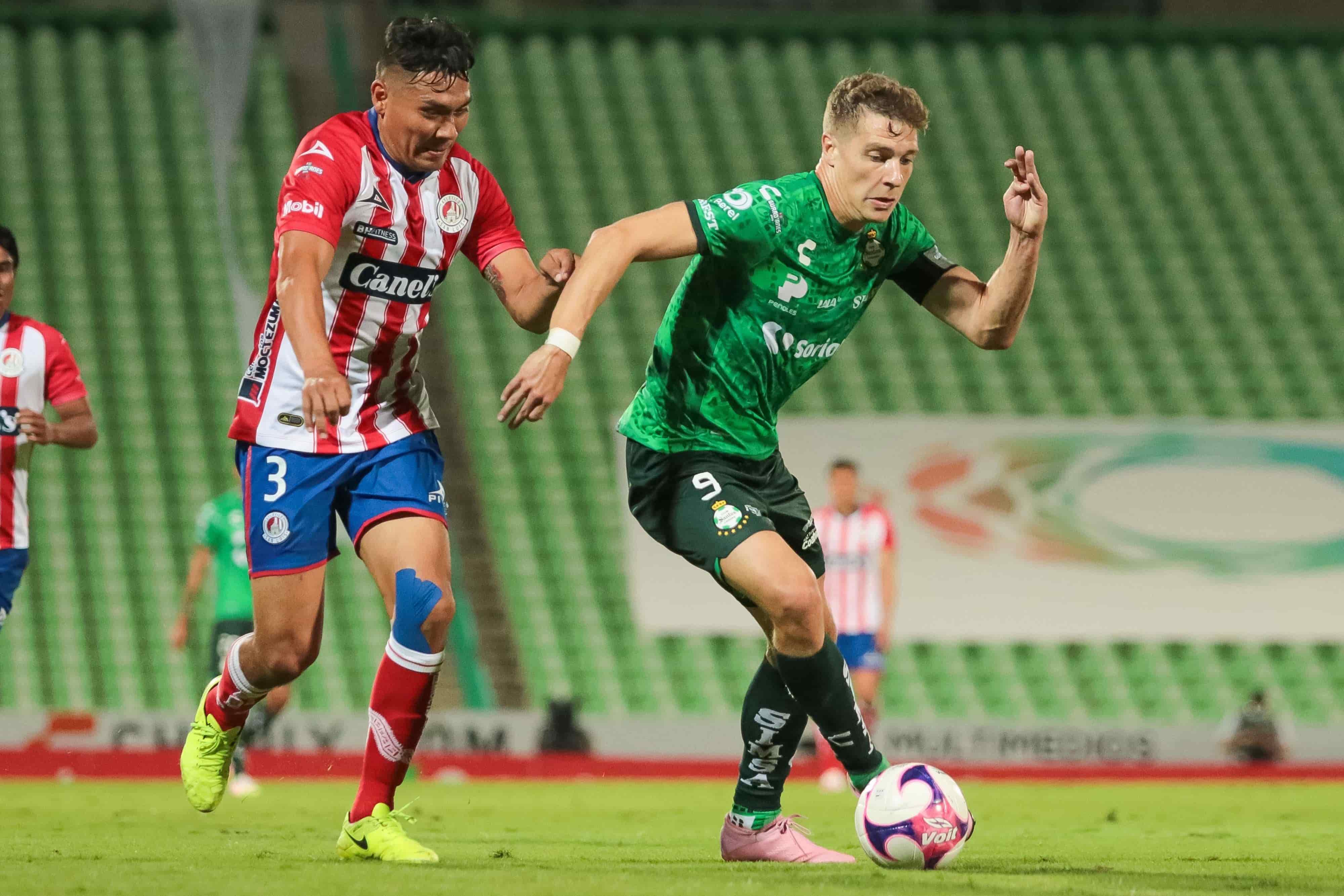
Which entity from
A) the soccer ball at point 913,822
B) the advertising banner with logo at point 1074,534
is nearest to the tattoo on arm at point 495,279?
the soccer ball at point 913,822

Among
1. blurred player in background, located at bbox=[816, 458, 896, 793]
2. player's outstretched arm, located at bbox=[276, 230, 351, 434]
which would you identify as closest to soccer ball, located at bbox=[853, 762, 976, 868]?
player's outstretched arm, located at bbox=[276, 230, 351, 434]

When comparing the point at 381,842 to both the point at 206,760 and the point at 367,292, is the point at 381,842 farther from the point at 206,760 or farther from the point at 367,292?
the point at 367,292

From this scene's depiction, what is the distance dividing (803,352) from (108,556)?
9.59 m

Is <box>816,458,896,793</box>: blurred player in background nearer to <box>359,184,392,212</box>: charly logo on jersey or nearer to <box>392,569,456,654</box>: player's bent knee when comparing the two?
<box>392,569,456,654</box>: player's bent knee

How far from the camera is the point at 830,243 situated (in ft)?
16.9

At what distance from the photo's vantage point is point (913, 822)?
479 cm

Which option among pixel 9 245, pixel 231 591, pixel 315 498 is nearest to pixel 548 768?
pixel 231 591

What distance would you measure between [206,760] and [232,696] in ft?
0.68

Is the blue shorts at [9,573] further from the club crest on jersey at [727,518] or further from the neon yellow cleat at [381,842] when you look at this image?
the club crest on jersey at [727,518]

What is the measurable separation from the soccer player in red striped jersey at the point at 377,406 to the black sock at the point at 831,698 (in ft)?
3.25

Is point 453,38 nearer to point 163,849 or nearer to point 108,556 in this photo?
point 163,849

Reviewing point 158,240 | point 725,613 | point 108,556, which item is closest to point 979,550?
point 725,613

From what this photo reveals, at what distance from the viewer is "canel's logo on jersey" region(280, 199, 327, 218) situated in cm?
484

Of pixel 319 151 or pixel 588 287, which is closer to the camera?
pixel 588 287
